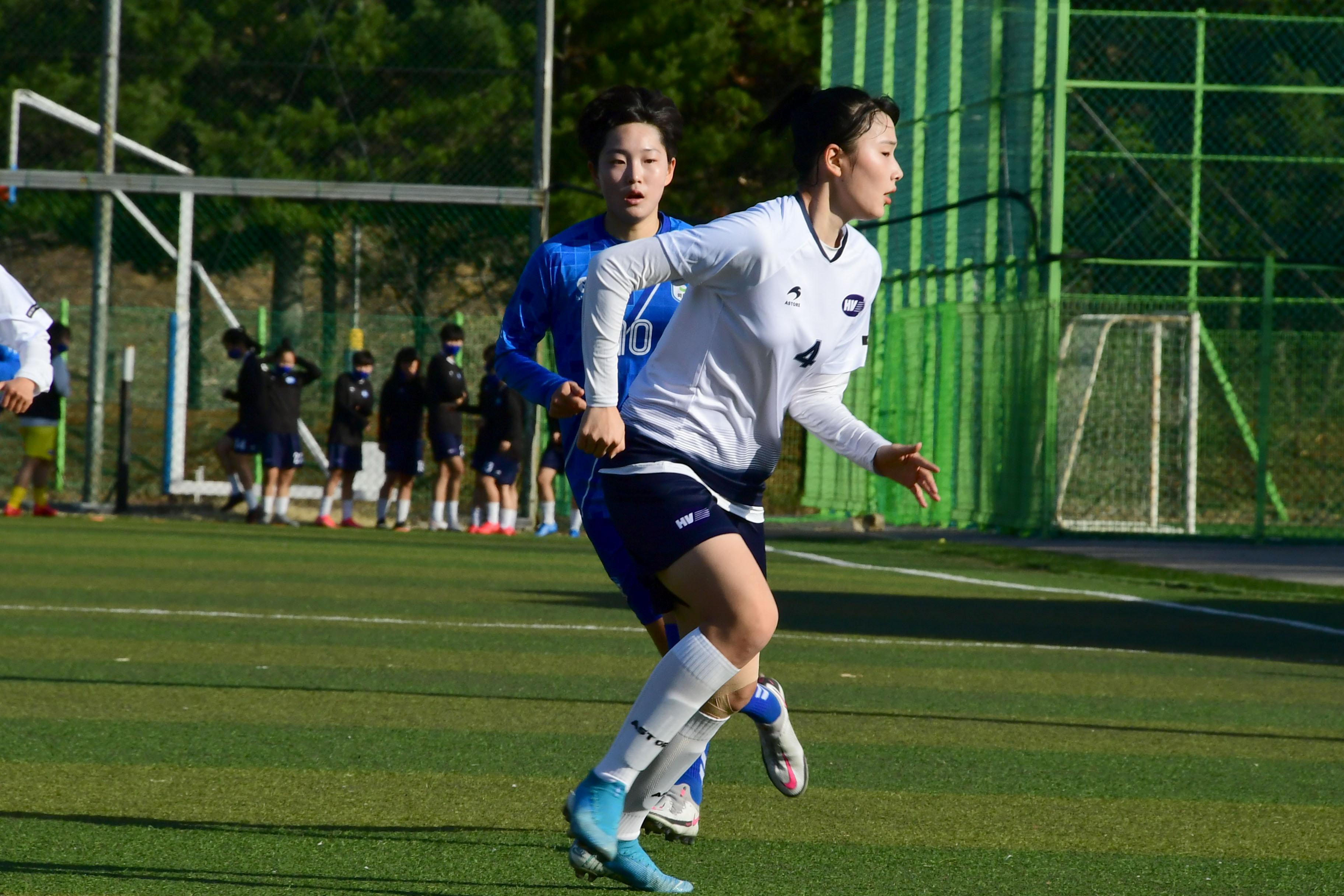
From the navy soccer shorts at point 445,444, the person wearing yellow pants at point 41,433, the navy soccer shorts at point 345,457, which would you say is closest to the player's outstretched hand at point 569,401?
the person wearing yellow pants at point 41,433

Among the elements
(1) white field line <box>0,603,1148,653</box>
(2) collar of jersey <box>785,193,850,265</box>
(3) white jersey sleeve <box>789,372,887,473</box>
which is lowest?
(1) white field line <box>0,603,1148,653</box>

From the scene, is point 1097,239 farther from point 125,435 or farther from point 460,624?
point 460,624

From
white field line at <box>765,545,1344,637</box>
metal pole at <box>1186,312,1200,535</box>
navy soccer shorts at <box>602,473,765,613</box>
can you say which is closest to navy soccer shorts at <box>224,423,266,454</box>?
white field line at <box>765,545,1344,637</box>

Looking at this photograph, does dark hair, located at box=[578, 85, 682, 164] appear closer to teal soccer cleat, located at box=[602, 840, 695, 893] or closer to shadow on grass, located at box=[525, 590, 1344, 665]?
teal soccer cleat, located at box=[602, 840, 695, 893]

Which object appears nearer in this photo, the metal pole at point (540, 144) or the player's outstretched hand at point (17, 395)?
the player's outstretched hand at point (17, 395)

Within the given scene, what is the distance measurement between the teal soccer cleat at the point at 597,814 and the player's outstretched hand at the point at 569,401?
79 centimetres

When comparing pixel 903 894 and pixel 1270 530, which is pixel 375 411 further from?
pixel 903 894

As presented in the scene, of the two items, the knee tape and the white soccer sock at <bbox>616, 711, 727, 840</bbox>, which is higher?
the knee tape

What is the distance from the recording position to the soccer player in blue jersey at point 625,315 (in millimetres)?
4777

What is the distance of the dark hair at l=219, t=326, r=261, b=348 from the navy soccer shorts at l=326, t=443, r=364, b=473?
4.46 feet

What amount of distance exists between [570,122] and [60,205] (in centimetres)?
816

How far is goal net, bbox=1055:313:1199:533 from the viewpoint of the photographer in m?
19.5

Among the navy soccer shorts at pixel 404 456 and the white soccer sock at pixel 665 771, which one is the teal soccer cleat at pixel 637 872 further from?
the navy soccer shorts at pixel 404 456

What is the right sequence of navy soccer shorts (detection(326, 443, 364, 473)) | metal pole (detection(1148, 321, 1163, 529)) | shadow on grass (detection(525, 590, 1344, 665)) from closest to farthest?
1. shadow on grass (detection(525, 590, 1344, 665))
2. metal pole (detection(1148, 321, 1163, 529))
3. navy soccer shorts (detection(326, 443, 364, 473))
